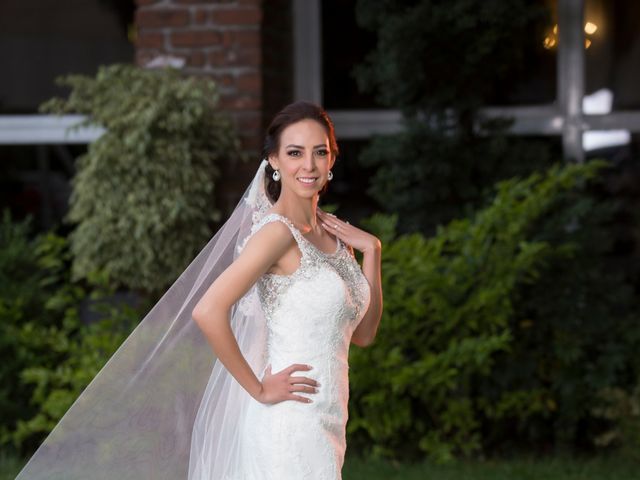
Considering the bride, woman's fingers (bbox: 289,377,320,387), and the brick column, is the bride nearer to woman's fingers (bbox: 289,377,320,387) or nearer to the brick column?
woman's fingers (bbox: 289,377,320,387)

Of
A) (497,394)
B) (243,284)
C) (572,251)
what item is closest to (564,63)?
(572,251)

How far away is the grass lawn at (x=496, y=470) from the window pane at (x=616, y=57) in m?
1.99

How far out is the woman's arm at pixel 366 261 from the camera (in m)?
3.21

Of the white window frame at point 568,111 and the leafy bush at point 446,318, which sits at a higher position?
the white window frame at point 568,111

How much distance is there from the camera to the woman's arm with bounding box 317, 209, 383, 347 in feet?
10.5

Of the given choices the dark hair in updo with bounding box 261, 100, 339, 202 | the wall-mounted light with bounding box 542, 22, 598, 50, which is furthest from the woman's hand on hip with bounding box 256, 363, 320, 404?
the wall-mounted light with bounding box 542, 22, 598, 50

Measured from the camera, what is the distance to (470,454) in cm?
557

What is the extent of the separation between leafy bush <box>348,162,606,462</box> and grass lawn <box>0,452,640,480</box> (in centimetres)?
10

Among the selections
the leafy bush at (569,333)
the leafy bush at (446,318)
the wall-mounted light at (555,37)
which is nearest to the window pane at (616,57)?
the wall-mounted light at (555,37)

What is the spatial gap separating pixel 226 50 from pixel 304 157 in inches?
113

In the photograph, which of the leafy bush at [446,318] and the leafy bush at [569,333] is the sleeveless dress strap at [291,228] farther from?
the leafy bush at [569,333]

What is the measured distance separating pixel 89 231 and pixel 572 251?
2271 millimetres

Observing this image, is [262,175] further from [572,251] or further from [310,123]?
[572,251]

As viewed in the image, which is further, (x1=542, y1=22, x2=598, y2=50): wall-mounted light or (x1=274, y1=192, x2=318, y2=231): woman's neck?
(x1=542, y1=22, x2=598, y2=50): wall-mounted light
